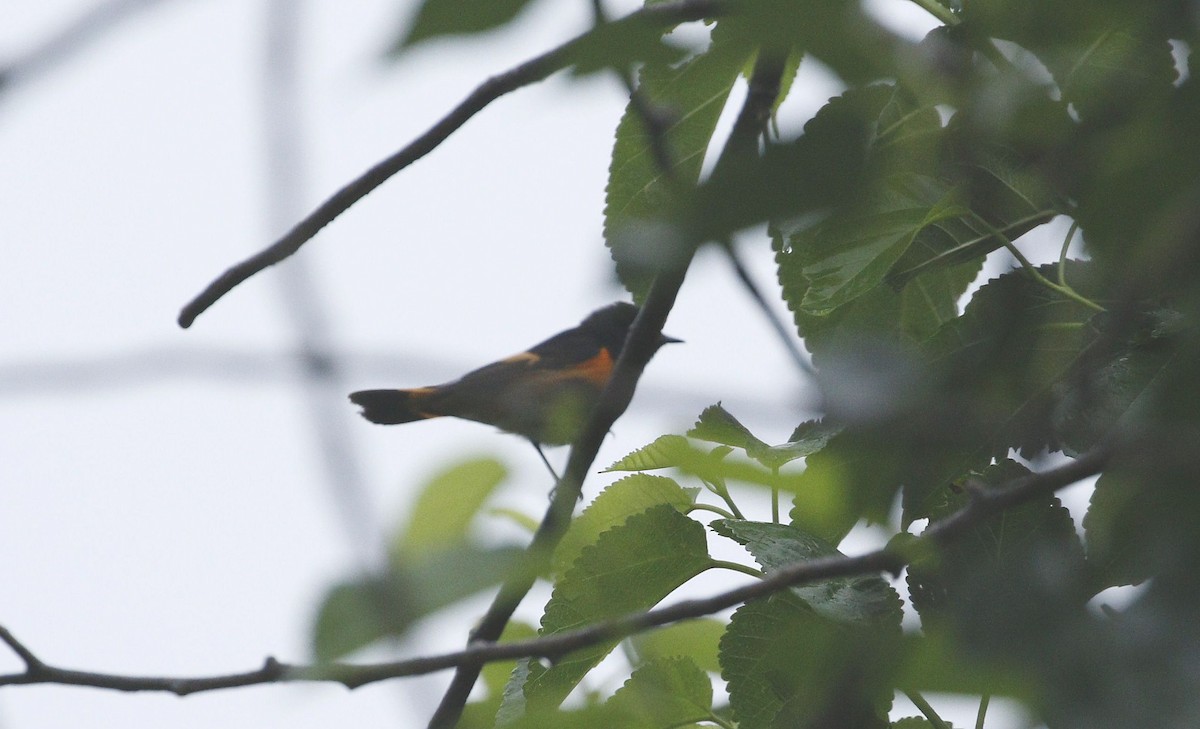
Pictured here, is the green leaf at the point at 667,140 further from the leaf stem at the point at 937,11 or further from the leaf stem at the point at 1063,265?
the leaf stem at the point at 1063,265

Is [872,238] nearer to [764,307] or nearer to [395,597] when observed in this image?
[764,307]

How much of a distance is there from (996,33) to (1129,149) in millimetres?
181

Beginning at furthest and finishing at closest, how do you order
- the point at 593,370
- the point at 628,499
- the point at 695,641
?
the point at 593,370 < the point at 695,641 < the point at 628,499

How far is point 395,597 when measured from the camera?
0.75 m

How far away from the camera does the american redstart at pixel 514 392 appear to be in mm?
7699

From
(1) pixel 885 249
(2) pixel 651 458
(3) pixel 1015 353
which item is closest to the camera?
(3) pixel 1015 353

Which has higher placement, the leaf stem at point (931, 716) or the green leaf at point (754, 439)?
the green leaf at point (754, 439)

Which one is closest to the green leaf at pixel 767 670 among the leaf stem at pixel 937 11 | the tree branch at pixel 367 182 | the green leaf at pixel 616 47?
the green leaf at pixel 616 47

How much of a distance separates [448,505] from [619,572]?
1197mm

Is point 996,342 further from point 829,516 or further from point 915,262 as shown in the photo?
point 915,262

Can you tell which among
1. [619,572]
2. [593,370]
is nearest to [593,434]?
[619,572]

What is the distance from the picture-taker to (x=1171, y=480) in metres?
0.85

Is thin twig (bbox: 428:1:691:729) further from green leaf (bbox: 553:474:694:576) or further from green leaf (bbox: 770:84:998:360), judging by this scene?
green leaf (bbox: 553:474:694:576)

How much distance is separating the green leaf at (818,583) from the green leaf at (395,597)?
1081 mm
